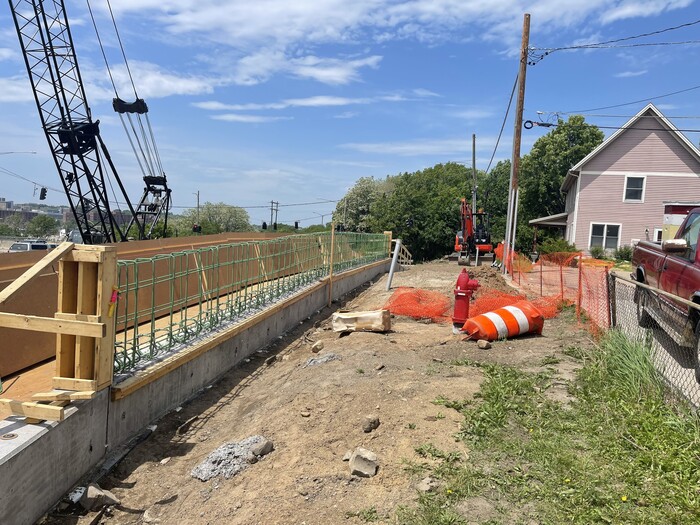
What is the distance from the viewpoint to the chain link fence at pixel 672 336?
16.3 feet

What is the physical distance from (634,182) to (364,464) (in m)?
27.7

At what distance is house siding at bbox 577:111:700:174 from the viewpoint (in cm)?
2620

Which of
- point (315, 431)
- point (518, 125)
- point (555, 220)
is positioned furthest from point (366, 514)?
point (555, 220)

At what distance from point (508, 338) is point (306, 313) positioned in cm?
Result: 617

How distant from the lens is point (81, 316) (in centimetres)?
489

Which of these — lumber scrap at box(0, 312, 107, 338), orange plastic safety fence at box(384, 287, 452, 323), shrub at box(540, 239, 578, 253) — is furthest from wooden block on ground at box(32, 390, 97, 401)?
shrub at box(540, 239, 578, 253)

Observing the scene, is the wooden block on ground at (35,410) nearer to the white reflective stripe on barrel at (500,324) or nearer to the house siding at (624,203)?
the white reflective stripe on barrel at (500,324)

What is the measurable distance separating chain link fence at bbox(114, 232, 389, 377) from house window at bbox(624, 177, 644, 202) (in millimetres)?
16558

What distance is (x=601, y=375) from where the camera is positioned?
5.60m

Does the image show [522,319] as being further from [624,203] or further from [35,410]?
[624,203]

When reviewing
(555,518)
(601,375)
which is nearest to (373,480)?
(555,518)

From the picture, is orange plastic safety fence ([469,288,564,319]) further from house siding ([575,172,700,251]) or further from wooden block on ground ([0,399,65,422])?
house siding ([575,172,700,251])

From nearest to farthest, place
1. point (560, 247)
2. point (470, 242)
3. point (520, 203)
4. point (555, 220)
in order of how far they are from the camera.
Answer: point (470, 242), point (560, 247), point (555, 220), point (520, 203)

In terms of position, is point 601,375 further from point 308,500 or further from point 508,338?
point 308,500
